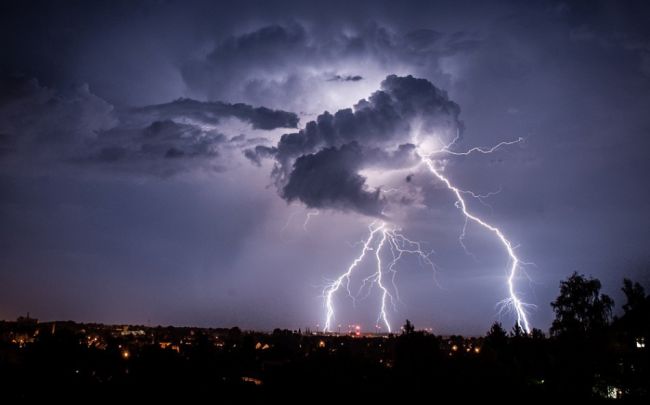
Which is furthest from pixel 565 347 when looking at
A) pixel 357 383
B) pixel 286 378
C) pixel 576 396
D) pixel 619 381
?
pixel 286 378

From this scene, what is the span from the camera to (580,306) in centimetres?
3038

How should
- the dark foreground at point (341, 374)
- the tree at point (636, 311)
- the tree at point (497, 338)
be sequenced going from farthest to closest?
the tree at point (497, 338) → the tree at point (636, 311) → the dark foreground at point (341, 374)

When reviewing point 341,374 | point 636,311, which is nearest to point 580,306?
point 636,311

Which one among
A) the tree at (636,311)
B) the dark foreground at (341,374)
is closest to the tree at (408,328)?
the dark foreground at (341,374)

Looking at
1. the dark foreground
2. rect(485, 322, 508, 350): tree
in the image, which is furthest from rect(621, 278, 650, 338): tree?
rect(485, 322, 508, 350): tree

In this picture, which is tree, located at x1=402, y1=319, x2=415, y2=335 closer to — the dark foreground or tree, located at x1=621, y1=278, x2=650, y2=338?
the dark foreground

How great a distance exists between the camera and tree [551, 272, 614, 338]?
2986 centimetres

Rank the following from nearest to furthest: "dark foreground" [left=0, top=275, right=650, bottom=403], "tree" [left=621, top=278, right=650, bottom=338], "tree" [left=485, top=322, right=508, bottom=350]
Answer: "dark foreground" [left=0, top=275, right=650, bottom=403] → "tree" [left=621, top=278, right=650, bottom=338] → "tree" [left=485, top=322, right=508, bottom=350]

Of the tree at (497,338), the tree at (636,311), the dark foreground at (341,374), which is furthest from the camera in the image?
the tree at (497,338)

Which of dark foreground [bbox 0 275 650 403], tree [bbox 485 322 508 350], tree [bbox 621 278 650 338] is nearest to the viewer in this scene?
dark foreground [bbox 0 275 650 403]

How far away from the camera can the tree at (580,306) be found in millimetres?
29859

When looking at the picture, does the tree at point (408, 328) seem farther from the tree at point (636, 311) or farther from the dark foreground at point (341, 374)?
the tree at point (636, 311)

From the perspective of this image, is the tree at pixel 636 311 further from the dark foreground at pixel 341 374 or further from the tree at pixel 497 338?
the tree at pixel 497 338

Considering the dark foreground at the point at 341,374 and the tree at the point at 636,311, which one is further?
the tree at the point at 636,311
